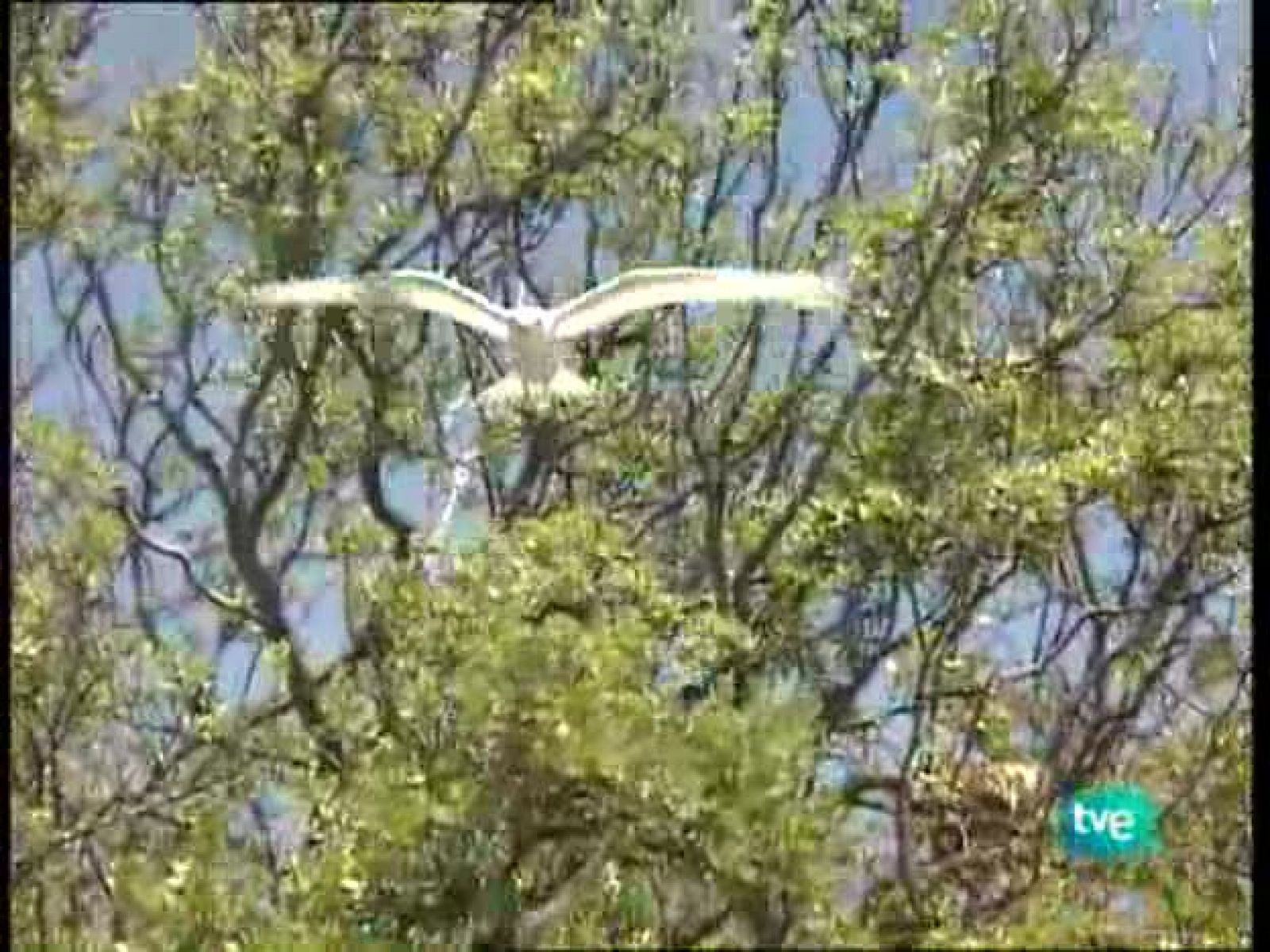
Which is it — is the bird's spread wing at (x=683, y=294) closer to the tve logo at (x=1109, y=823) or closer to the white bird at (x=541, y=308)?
the white bird at (x=541, y=308)

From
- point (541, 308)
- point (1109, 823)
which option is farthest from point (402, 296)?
point (1109, 823)

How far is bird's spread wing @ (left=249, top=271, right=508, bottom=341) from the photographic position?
133 centimetres

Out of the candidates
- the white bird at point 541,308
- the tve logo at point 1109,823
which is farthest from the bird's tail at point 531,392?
the tve logo at point 1109,823

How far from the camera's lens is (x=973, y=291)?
1.35 metres

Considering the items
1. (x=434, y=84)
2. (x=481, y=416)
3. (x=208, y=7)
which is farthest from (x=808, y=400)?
(x=208, y=7)

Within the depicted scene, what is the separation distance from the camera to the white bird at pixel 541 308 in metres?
1.34

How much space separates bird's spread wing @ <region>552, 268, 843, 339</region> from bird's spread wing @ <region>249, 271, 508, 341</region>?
49 millimetres

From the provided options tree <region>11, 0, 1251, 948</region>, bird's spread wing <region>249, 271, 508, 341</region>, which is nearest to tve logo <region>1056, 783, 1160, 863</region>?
tree <region>11, 0, 1251, 948</region>

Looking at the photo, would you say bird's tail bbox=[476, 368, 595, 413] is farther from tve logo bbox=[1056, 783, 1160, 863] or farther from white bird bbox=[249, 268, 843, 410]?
tve logo bbox=[1056, 783, 1160, 863]

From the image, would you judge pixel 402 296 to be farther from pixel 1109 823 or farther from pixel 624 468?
pixel 1109 823

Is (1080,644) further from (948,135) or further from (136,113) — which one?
(136,113)

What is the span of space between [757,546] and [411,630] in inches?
8.9

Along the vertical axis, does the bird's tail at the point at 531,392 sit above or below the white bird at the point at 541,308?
below

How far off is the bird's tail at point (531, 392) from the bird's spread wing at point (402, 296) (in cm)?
3
